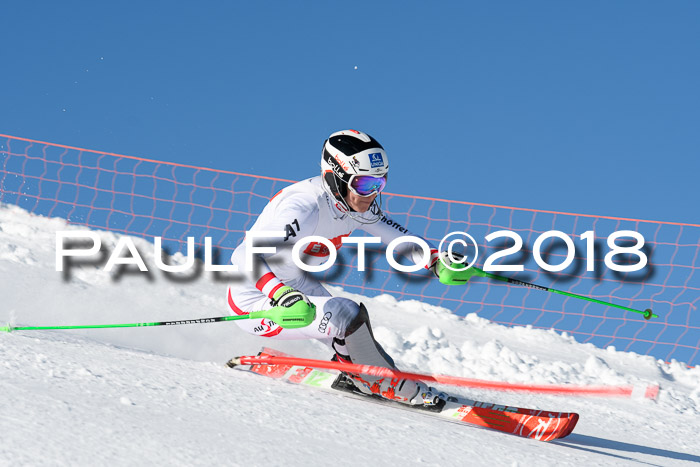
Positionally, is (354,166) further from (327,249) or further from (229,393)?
(229,393)

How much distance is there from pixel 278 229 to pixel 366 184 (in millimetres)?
566

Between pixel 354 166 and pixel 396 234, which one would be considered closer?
pixel 354 166

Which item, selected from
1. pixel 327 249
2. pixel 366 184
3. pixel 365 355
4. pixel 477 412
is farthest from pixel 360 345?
pixel 366 184

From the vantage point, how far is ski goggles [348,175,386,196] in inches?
161

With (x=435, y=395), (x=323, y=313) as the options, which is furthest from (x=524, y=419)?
(x=323, y=313)

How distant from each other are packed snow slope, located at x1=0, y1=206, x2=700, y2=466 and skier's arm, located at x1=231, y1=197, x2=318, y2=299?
54cm

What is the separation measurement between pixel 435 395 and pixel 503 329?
3876 mm

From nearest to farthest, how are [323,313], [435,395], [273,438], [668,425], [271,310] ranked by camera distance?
[273,438]
[271,310]
[323,313]
[435,395]
[668,425]

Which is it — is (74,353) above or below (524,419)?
below

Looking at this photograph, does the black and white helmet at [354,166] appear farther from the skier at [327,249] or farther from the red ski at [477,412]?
the red ski at [477,412]

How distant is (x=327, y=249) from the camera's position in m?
4.37

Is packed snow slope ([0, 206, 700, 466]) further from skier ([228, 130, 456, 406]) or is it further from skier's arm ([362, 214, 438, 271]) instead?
skier's arm ([362, 214, 438, 271])

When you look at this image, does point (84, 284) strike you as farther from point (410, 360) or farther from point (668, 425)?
point (668, 425)

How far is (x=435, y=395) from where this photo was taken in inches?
168
